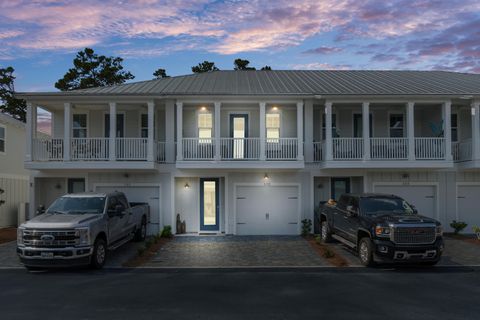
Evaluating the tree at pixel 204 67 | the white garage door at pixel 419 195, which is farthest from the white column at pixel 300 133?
the tree at pixel 204 67

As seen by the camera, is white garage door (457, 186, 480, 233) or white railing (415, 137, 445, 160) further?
white garage door (457, 186, 480, 233)

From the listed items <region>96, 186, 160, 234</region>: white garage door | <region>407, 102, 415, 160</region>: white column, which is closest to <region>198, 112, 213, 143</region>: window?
<region>96, 186, 160, 234</region>: white garage door

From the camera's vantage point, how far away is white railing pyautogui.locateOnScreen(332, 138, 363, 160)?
59.4 ft

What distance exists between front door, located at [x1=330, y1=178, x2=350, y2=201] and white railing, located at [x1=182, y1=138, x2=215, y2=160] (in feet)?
19.2

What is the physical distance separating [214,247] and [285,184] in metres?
4.81

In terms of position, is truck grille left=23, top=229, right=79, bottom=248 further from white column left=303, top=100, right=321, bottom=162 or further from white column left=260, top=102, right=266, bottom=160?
white column left=303, top=100, right=321, bottom=162

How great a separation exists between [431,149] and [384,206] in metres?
6.40

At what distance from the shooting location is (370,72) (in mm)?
24094

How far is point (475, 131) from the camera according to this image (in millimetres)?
17750

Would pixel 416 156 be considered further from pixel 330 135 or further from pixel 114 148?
pixel 114 148

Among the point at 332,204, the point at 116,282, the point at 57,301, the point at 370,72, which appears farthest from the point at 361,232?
the point at 370,72

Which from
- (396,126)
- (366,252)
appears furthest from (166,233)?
(396,126)

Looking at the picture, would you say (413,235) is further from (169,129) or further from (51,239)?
(169,129)

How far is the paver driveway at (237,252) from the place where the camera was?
1271 centimetres
